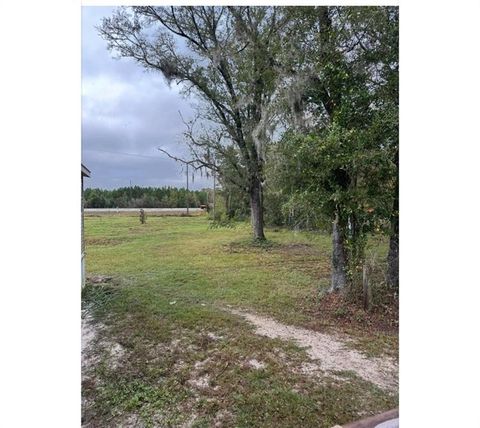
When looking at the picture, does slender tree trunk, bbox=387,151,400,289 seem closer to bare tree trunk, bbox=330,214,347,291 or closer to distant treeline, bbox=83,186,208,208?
bare tree trunk, bbox=330,214,347,291

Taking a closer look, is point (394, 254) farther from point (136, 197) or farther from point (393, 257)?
point (136, 197)

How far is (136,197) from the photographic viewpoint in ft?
6.68

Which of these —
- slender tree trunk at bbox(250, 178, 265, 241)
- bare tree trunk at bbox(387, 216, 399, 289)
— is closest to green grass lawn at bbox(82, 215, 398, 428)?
bare tree trunk at bbox(387, 216, 399, 289)

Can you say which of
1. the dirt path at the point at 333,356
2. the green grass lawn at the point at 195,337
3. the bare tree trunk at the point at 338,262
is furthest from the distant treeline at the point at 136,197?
the bare tree trunk at the point at 338,262

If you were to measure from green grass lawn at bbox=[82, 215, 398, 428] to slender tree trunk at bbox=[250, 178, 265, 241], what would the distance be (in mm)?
844

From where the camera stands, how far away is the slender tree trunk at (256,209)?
4079 millimetres

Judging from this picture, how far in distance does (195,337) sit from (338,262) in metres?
1.17

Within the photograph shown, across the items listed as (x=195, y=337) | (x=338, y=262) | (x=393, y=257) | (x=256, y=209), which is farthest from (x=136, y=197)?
(x=256, y=209)

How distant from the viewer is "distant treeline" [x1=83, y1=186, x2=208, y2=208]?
194 centimetres

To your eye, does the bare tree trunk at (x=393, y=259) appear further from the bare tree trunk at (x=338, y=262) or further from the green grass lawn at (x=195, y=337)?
the bare tree trunk at (x=338, y=262)

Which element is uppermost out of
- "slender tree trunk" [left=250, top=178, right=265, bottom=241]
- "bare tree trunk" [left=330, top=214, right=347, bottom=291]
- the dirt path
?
"slender tree trunk" [left=250, top=178, right=265, bottom=241]

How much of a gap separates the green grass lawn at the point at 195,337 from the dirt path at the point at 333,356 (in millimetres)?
71
